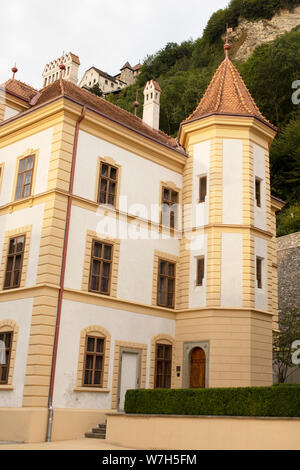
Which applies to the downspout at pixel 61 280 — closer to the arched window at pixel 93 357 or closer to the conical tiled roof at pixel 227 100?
the arched window at pixel 93 357

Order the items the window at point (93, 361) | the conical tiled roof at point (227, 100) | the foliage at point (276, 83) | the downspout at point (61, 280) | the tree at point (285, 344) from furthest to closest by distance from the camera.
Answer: the foliage at point (276, 83) < the tree at point (285, 344) < the conical tiled roof at point (227, 100) < the window at point (93, 361) < the downspout at point (61, 280)

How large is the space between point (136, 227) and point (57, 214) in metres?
3.73

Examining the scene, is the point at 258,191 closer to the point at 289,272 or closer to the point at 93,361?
the point at 93,361

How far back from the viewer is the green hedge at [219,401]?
44.5 feet

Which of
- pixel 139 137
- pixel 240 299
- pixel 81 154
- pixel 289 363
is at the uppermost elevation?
pixel 139 137

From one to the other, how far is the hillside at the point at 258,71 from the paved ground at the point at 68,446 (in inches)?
1135

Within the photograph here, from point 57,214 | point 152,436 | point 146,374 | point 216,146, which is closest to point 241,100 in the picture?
point 216,146

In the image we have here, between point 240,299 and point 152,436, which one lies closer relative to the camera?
point 152,436

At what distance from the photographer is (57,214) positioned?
18.2m

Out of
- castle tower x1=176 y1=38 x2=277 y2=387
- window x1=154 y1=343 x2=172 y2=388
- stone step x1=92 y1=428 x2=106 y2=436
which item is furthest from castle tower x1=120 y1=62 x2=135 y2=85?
stone step x1=92 y1=428 x2=106 y2=436

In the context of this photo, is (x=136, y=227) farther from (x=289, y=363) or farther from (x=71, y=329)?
(x=289, y=363)

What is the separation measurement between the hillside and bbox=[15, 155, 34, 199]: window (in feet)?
85.3

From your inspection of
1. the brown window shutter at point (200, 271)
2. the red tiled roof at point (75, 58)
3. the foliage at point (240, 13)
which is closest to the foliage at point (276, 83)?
the foliage at point (240, 13)

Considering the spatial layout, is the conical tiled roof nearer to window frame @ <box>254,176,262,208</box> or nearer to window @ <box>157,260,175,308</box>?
window frame @ <box>254,176,262,208</box>
